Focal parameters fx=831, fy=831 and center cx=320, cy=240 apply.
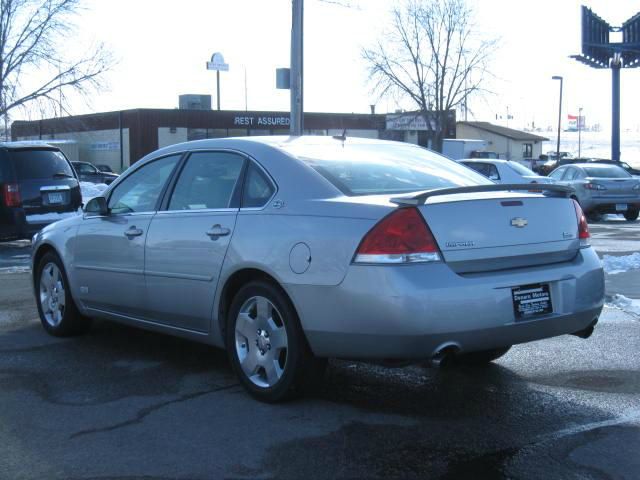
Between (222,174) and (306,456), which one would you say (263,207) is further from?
(306,456)

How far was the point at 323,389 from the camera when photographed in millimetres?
5254

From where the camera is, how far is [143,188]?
618 centimetres

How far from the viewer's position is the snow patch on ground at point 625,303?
7.73 metres

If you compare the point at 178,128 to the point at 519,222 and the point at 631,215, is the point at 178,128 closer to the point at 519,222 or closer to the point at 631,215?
the point at 631,215

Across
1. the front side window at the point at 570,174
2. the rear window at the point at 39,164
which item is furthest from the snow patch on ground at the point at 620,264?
the front side window at the point at 570,174

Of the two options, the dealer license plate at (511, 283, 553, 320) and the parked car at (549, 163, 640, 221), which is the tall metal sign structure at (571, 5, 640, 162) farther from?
the dealer license plate at (511, 283, 553, 320)

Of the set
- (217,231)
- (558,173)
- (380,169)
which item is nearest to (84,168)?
(558,173)

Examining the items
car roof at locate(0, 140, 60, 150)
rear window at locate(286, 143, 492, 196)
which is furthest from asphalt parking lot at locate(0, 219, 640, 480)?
car roof at locate(0, 140, 60, 150)

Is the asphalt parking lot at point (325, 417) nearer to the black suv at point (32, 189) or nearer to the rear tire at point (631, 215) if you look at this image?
the black suv at point (32, 189)

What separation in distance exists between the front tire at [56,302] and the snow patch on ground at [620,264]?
6.40m

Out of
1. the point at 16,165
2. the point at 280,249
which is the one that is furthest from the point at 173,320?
the point at 16,165

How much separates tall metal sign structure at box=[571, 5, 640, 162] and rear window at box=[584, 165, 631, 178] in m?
20.7

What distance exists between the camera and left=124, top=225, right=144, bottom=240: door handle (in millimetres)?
5848

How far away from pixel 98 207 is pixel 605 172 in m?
17.6
